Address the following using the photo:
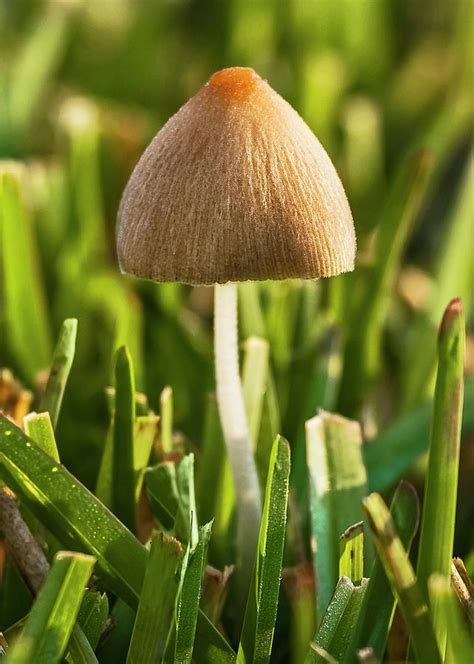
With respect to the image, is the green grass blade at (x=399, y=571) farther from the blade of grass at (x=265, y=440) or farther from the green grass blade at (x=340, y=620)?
the blade of grass at (x=265, y=440)

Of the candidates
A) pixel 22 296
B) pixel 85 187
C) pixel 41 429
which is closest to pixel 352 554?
pixel 41 429

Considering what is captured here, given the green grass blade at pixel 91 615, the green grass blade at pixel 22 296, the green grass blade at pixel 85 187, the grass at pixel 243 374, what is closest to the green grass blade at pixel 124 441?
the grass at pixel 243 374

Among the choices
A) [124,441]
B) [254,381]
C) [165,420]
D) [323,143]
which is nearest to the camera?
[124,441]

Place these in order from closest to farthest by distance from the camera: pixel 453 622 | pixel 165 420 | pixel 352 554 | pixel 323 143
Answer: pixel 453 622
pixel 352 554
pixel 165 420
pixel 323 143

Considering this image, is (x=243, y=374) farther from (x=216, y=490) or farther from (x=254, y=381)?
(x=216, y=490)

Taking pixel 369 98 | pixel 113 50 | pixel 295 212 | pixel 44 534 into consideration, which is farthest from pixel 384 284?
pixel 113 50

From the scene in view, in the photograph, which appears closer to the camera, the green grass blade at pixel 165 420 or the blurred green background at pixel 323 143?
the green grass blade at pixel 165 420
